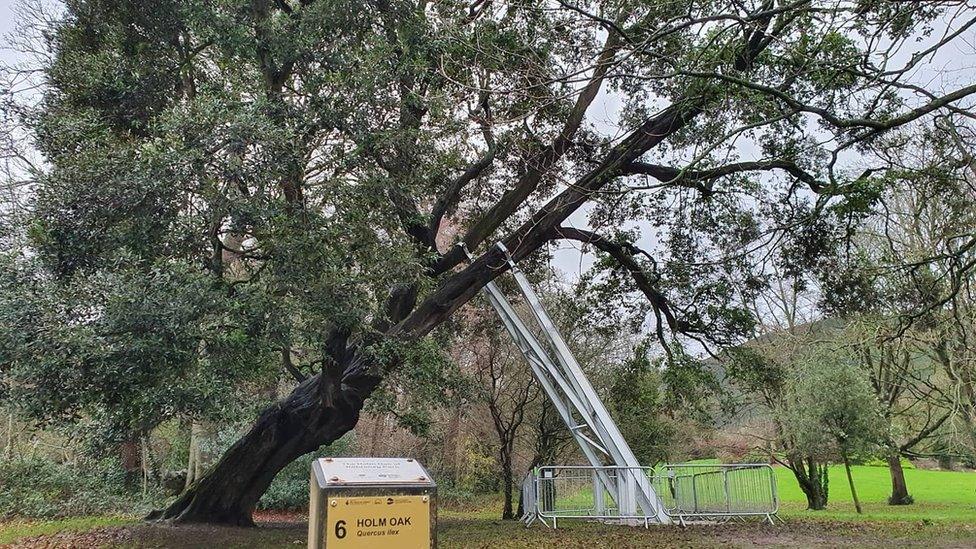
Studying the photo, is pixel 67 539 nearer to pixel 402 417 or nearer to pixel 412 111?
pixel 402 417

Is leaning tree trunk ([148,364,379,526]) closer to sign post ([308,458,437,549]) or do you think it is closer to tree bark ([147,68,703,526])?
tree bark ([147,68,703,526])

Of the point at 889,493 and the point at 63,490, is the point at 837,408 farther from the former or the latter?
the point at 63,490

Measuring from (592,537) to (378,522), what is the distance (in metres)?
5.91

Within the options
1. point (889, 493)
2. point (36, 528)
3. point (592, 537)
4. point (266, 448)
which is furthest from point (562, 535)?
point (889, 493)

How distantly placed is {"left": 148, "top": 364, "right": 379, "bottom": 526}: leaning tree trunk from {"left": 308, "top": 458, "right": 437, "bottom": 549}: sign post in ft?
20.0

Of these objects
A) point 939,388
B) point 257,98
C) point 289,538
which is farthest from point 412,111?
point 939,388

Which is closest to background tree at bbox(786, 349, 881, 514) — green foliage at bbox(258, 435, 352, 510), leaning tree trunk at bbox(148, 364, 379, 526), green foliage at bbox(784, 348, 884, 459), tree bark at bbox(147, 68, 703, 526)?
green foliage at bbox(784, 348, 884, 459)

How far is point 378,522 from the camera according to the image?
332 cm

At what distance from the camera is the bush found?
11930 mm

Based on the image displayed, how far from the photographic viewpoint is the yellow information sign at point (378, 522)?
10.6 feet

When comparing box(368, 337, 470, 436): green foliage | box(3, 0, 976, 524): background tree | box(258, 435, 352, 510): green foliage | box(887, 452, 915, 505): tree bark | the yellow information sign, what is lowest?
box(887, 452, 915, 505): tree bark

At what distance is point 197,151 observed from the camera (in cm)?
603

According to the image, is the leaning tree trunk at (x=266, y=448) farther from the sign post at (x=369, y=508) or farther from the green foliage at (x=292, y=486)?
the sign post at (x=369, y=508)

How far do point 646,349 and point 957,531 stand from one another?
5.76 m
